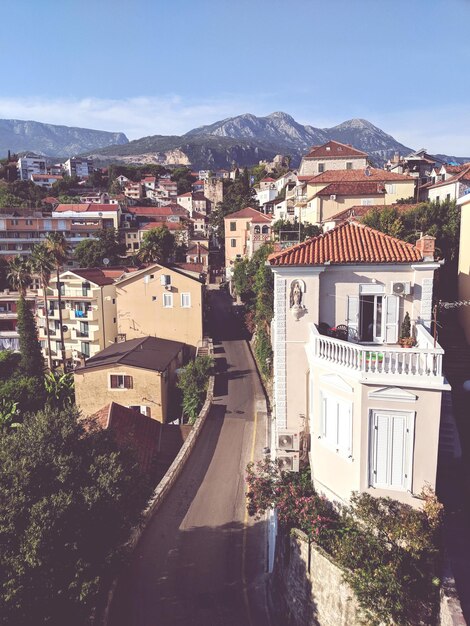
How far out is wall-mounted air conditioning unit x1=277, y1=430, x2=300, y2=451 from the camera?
1584cm

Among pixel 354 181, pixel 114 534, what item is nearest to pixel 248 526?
pixel 114 534

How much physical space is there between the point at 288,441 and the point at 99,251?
72944 millimetres

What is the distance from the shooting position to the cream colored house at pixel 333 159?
2884 inches

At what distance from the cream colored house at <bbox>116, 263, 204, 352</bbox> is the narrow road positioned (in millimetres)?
15768

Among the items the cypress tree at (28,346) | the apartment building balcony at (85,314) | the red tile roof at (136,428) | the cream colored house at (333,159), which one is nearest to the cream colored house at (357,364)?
the red tile roof at (136,428)

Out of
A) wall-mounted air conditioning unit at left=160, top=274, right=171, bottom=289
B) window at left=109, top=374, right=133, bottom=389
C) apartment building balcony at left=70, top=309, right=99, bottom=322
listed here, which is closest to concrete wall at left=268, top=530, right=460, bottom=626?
window at left=109, top=374, right=133, bottom=389

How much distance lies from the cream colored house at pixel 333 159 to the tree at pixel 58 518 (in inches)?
2670

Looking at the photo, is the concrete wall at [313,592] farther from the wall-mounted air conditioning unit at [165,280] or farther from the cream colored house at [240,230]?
the cream colored house at [240,230]

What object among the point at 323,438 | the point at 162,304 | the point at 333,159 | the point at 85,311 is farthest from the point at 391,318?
the point at 333,159

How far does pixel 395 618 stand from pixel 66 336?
148 ft

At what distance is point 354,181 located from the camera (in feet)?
170

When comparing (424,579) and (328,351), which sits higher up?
(328,351)

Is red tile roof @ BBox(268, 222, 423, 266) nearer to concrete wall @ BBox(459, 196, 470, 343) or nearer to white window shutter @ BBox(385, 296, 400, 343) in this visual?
white window shutter @ BBox(385, 296, 400, 343)

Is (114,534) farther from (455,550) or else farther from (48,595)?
(455,550)
